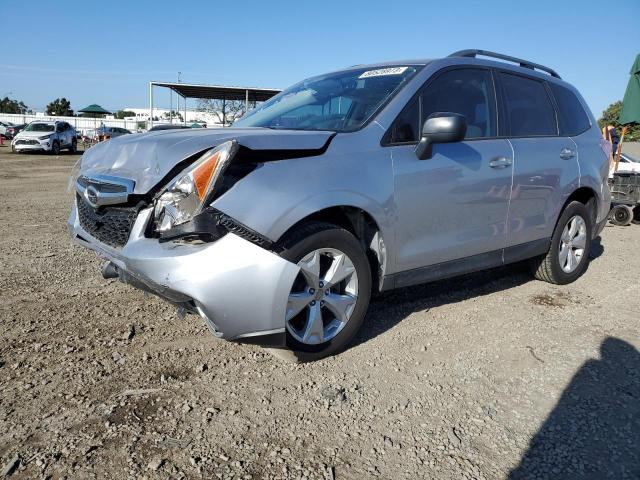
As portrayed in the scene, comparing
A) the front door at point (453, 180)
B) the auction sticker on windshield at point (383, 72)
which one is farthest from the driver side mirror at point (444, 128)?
the auction sticker on windshield at point (383, 72)

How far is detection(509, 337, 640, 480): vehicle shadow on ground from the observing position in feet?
6.83

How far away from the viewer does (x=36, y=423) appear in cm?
223

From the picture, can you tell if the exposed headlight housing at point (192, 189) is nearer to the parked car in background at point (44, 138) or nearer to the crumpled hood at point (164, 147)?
the crumpled hood at point (164, 147)

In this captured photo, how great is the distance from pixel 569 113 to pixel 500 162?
153 cm

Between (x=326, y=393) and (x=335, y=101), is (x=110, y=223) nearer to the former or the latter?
(x=326, y=393)

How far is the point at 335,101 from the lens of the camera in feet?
11.6

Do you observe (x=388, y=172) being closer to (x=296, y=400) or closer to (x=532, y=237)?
(x=296, y=400)

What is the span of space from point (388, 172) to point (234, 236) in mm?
1113

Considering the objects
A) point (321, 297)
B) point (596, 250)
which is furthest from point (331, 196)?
point (596, 250)

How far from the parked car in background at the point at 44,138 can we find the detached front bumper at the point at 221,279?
2379 cm

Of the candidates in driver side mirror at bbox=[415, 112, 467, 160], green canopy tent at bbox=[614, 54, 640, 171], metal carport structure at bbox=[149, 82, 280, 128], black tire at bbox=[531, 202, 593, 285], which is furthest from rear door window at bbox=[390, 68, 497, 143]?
metal carport structure at bbox=[149, 82, 280, 128]

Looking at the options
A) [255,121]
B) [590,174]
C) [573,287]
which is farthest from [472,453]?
[590,174]

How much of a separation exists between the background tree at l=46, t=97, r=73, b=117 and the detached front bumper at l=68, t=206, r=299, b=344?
81492mm

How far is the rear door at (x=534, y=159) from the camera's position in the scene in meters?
3.94
